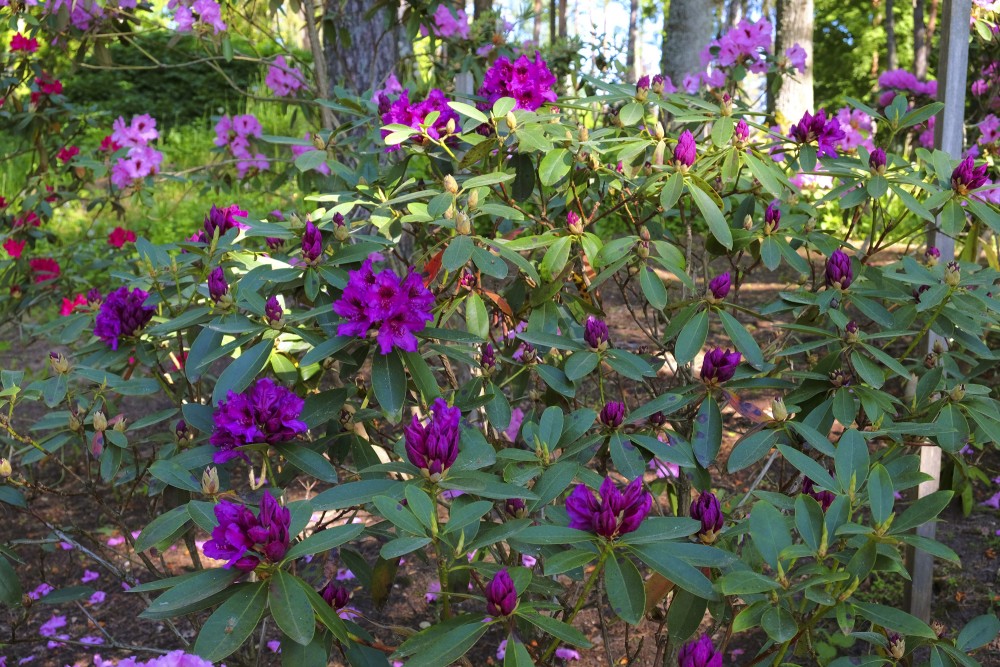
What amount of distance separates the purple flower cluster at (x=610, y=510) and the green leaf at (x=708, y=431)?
Result: 1.39 ft

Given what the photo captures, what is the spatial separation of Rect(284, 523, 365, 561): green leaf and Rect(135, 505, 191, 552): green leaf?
0.25 m

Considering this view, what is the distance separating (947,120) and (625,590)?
1687mm

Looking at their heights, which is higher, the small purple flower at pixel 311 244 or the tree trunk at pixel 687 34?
the tree trunk at pixel 687 34

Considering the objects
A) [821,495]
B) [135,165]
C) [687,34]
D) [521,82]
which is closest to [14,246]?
[135,165]

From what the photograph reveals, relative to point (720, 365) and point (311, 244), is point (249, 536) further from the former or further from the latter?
point (720, 365)

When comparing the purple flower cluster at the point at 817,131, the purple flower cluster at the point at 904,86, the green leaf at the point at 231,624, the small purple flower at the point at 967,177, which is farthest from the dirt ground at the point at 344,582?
the purple flower cluster at the point at 904,86

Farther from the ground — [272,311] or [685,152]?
[685,152]

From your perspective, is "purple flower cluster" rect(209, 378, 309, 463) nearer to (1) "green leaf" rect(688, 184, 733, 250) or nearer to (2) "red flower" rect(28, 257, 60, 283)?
(1) "green leaf" rect(688, 184, 733, 250)

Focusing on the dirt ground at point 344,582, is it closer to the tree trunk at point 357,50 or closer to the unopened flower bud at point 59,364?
the unopened flower bud at point 59,364

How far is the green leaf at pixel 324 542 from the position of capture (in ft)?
3.07

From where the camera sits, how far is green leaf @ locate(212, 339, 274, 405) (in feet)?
4.24

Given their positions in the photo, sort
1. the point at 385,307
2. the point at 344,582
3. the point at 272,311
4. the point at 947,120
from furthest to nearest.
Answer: the point at 344,582 < the point at 947,120 < the point at 272,311 < the point at 385,307

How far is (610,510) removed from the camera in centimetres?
95

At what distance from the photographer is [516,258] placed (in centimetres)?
135
